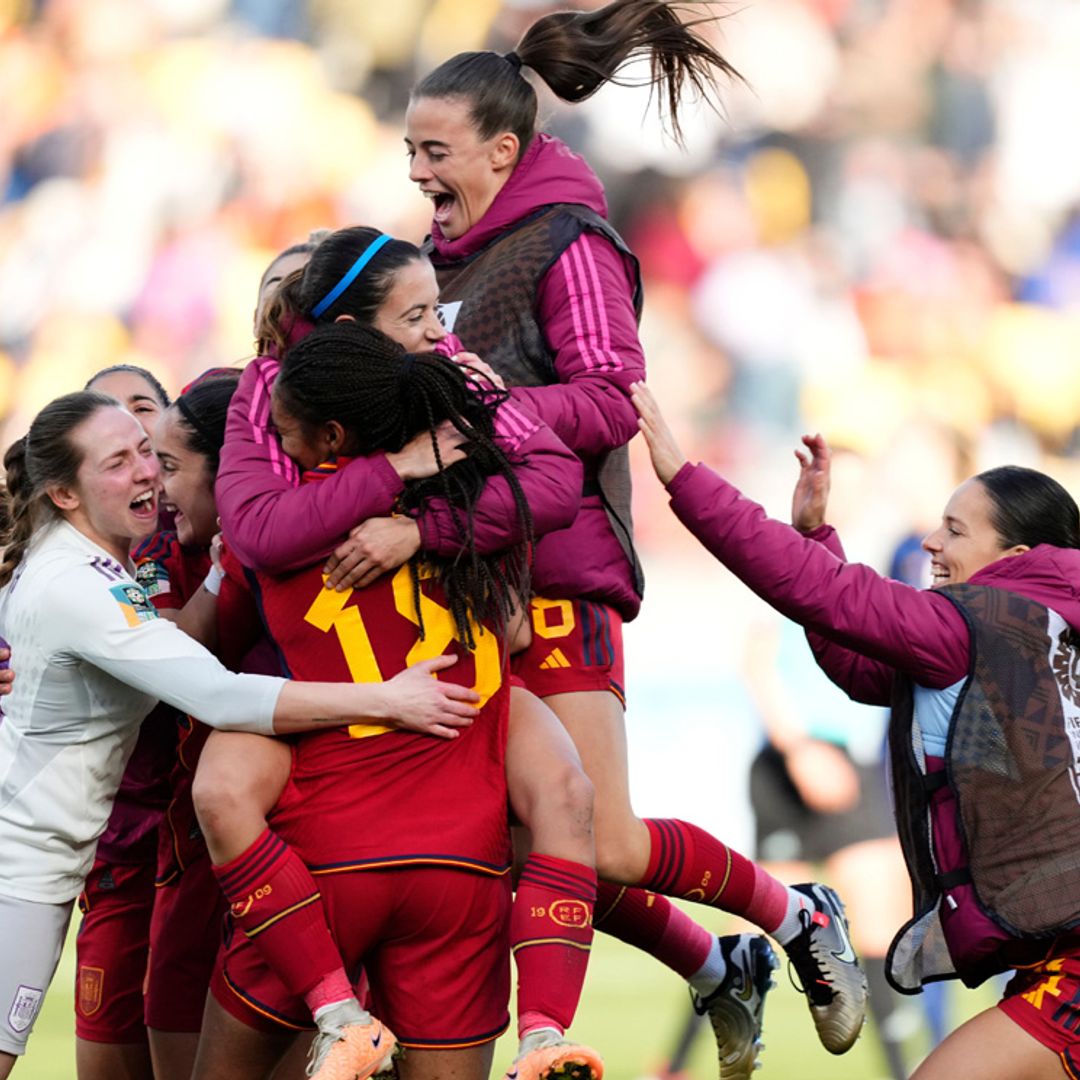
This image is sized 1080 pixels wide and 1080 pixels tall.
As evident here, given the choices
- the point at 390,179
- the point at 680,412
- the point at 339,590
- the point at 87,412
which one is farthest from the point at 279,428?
the point at 390,179

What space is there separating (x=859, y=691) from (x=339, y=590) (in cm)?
100

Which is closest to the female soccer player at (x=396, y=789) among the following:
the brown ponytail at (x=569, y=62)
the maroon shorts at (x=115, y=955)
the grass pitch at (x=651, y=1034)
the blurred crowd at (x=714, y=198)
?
the brown ponytail at (x=569, y=62)

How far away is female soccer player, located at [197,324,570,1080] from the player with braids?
22 millimetres

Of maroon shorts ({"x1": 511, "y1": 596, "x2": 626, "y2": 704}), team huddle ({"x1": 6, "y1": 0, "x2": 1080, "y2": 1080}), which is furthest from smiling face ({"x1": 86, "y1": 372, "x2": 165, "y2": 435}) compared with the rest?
maroon shorts ({"x1": 511, "y1": 596, "x2": 626, "y2": 704})

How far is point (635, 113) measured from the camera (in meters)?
6.83

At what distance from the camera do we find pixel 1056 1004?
8.43 feet

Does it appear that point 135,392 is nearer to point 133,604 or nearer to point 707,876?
point 133,604

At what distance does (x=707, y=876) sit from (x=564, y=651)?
0.47 metres

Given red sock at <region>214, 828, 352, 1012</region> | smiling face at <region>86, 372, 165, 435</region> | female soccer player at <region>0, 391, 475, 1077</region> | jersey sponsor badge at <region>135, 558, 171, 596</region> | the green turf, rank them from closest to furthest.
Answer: red sock at <region>214, 828, 352, 1012</region> → female soccer player at <region>0, 391, 475, 1077</region> → jersey sponsor badge at <region>135, 558, 171, 596</region> → smiling face at <region>86, 372, 165, 435</region> → the green turf

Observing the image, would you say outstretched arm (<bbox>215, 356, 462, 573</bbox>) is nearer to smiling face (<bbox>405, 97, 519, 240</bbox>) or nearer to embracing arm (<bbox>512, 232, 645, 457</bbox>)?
embracing arm (<bbox>512, 232, 645, 457</bbox>)

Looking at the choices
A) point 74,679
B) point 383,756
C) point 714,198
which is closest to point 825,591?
point 383,756

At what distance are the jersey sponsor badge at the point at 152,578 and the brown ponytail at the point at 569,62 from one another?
0.94m

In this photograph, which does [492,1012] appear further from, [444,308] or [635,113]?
[635,113]

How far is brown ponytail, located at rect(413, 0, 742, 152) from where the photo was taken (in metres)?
2.99
